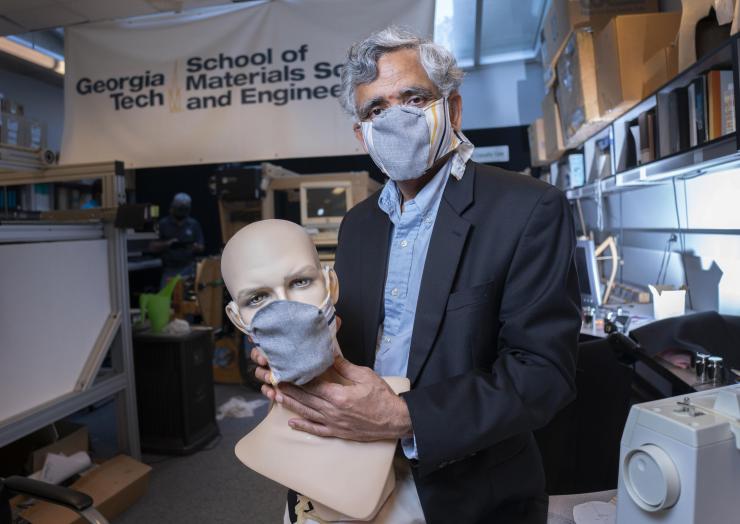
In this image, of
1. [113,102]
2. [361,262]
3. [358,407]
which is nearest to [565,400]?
[358,407]

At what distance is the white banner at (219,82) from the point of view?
3.57m

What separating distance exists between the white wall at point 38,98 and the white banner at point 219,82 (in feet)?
11.5

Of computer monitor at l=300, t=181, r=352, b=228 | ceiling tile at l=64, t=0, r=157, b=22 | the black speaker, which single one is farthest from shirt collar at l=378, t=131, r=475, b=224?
ceiling tile at l=64, t=0, r=157, b=22

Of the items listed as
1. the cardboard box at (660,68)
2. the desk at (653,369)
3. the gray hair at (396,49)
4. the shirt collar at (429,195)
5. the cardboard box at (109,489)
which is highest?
the cardboard box at (660,68)

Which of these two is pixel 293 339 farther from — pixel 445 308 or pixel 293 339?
pixel 445 308

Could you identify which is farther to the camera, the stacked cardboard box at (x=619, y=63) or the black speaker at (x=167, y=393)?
the black speaker at (x=167, y=393)

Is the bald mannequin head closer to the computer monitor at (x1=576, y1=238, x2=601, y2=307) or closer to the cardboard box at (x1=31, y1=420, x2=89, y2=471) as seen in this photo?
the cardboard box at (x1=31, y1=420, x2=89, y2=471)

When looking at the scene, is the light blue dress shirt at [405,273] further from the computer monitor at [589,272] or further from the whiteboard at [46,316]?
the computer monitor at [589,272]

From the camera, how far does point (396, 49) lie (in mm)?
1030

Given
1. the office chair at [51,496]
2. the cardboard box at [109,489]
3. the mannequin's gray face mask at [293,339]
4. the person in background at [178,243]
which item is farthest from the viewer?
the person in background at [178,243]

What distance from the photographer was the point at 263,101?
3.64m

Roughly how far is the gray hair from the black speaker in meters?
2.85

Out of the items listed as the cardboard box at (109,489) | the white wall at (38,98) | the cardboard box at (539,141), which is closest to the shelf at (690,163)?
the cardboard box at (539,141)

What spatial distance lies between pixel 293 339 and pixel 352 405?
0.15 metres
